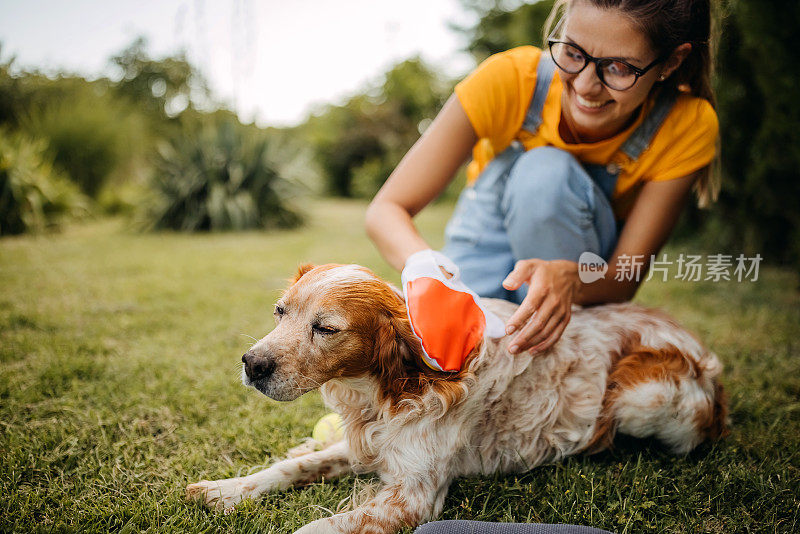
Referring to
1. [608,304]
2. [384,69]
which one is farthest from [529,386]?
[384,69]

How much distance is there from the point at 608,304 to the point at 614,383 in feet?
1.62

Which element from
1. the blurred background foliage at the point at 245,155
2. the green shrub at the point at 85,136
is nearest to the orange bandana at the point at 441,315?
the blurred background foliage at the point at 245,155

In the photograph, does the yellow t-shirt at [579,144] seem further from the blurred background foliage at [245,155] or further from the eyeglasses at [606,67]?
the blurred background foliage at [245,155]

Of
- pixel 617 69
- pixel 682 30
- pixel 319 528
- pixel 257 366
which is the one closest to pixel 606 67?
pixel 617 69

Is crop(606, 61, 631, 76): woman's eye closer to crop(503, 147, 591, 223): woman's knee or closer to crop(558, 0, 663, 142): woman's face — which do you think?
crop(558, 0, 663, 142): woman's face

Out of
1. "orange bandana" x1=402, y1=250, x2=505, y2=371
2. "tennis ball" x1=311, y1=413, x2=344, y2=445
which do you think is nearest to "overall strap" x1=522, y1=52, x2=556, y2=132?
"orange bandana" x1=402, y1=250, x2=505, y2=371

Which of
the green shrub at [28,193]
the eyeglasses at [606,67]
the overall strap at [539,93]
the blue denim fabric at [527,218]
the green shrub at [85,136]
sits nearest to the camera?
the eyeglasses at [606,67]

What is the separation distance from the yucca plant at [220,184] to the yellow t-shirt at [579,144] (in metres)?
6.56

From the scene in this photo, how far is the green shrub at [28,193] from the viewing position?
6.74 metres

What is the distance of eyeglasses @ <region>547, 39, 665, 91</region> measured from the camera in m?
2.01

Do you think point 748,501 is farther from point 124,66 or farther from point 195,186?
point 124,66

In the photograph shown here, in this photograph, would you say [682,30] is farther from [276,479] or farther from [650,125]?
[276,479]

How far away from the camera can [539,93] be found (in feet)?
8.17

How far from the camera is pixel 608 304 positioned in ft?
8.04
